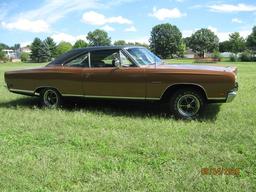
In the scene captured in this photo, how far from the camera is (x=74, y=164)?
472 cm

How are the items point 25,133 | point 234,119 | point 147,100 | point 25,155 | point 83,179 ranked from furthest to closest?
point 147,100 < point 234,119 < point 25,133 < point 25,155 < point 83,179

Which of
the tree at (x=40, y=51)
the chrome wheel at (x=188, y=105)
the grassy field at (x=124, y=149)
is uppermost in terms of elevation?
the tree at (x=40, y=51)

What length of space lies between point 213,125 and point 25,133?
3.31 meters

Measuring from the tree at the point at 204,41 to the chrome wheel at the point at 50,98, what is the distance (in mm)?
99203

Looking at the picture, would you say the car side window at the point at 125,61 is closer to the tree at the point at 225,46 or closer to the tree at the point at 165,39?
the tree at the point at 165,39

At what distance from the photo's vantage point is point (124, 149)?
530 cm

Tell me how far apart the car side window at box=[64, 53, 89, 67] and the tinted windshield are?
0.99 meters

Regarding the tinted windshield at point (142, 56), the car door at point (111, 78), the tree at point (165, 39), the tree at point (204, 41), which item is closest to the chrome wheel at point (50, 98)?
the car door at point (111, 78)

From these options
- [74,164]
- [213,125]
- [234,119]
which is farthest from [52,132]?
[234,119]

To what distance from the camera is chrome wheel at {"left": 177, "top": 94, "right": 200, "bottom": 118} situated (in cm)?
714

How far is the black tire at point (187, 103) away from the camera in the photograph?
7.11 m

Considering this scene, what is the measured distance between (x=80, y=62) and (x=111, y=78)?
99 centimetres

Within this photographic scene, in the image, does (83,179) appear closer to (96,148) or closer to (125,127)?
(96,148)

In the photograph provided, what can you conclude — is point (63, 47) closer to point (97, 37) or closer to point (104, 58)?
point (97, 37)
